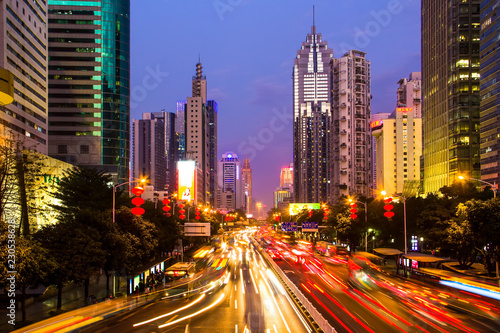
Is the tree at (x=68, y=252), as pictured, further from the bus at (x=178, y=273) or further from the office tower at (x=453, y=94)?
the office tower at (x=453, y=94)

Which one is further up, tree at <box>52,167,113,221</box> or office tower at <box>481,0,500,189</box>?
office tower at <box>481,0,500,189</box>

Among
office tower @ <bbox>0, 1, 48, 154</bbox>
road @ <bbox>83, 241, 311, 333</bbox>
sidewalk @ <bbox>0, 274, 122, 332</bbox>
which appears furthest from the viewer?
office tower @ <bbox>0, 1, 48, 154</bbox>

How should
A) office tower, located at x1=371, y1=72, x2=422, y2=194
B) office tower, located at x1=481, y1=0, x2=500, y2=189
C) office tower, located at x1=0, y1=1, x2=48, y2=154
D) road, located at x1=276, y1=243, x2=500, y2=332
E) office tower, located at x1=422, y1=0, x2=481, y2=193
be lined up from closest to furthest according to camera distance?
road, located at x1=276, y1=243, x2=500, y2=332
office tower, located at x1=0, y1=1, x2=48, y2=154
office tower, located at x1=481, y1=0, x2=500, y2=189
office tower, located at x1=422, y1=0, x2=481, y2=193
office tower, located at x1=371, y1=72, x2=422, y2=194

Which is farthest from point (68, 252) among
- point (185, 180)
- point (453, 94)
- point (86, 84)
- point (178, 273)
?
point (453, 94)

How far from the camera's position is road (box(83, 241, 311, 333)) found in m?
26.0

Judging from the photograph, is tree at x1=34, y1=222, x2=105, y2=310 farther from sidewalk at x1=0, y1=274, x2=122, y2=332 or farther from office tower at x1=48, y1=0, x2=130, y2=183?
office tower at x1=48, y1=0, x2=130, y2=183

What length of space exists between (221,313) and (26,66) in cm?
7654

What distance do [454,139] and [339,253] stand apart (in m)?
63.7

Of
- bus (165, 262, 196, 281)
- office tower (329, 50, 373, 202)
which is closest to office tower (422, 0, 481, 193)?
office tower (329, 50, 373, 202)

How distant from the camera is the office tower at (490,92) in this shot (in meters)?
90.9

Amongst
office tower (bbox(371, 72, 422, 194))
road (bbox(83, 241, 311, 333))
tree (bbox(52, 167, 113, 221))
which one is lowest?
road (bbox(83, 241, 311, 333))

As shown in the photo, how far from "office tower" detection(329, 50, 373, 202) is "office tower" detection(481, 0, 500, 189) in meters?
72.5

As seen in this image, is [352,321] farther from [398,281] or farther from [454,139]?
[454,139]

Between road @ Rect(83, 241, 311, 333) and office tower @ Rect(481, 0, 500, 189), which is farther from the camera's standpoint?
office tower @ Rect(481, 0, 500, 189)
